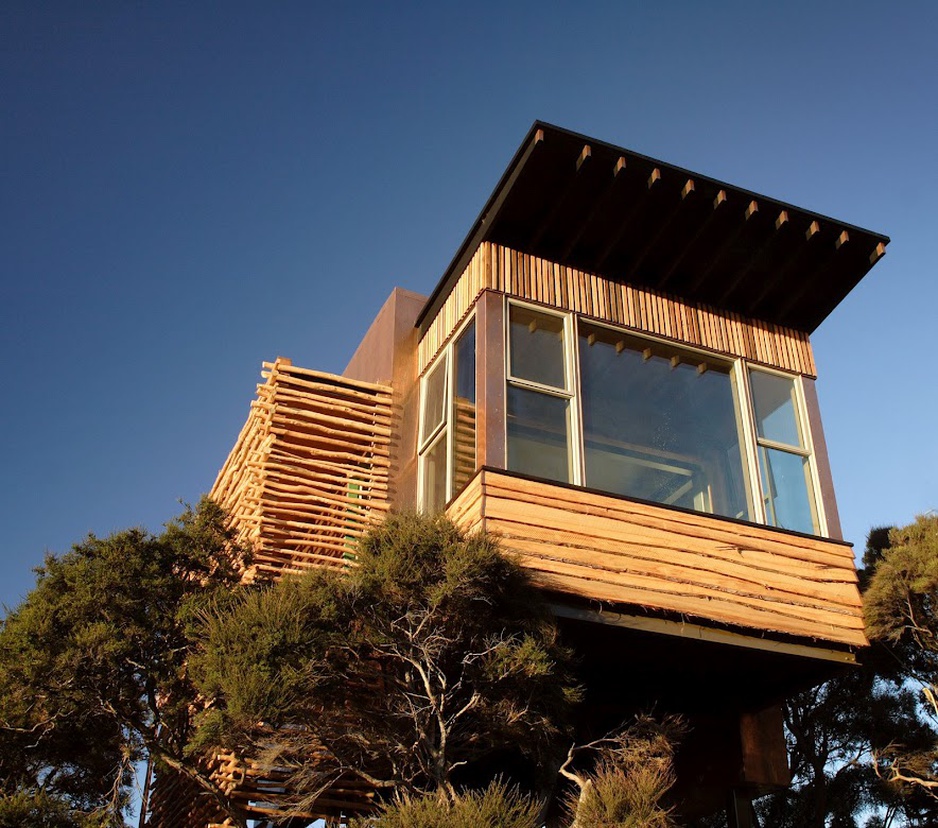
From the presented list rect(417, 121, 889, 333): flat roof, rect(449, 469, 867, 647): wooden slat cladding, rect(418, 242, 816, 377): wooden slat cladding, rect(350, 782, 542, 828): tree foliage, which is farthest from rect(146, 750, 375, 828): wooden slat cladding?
rect(417, 121, 889, 333): flat roof

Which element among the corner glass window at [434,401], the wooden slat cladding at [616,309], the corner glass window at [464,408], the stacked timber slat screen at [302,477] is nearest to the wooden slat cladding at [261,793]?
the stacked timber slat screen at [302,477]

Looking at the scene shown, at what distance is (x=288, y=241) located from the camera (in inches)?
528

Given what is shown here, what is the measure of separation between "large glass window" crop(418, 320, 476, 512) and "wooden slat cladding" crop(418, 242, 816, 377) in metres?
0.35

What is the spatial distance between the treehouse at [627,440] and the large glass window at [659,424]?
0.07ft

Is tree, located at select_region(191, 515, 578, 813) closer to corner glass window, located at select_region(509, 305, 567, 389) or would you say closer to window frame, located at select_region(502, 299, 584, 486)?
window frame, located at select_region(502, 299, 584, 486)

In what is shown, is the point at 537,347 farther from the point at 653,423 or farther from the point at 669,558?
the point at 669,558

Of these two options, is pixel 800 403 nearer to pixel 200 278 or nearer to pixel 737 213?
pixel 737 213

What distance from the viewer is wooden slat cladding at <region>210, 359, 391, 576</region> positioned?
10.0 metres

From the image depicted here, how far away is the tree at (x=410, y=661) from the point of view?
699cm

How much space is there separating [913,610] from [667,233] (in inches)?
193

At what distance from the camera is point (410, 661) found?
7.18 meters

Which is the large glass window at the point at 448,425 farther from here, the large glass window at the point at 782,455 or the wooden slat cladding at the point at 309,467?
the large glass window at the point at 782,455

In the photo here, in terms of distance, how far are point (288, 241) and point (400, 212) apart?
1503 millimetres

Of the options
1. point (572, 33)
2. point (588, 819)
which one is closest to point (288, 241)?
point (572, 33)
